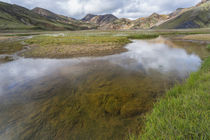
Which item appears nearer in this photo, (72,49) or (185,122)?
(185,122)

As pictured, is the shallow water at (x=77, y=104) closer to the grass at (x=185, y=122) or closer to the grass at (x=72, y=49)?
the grass at (x=185, y=122)

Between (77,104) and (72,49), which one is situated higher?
(72,49)

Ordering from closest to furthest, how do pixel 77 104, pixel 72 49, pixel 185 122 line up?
pixel 185 122 < pixel 77 104 < pixel 72 49

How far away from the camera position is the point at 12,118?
5.12 m

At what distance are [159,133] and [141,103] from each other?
304cm

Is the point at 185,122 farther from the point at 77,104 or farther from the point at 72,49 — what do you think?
the point at 72,49

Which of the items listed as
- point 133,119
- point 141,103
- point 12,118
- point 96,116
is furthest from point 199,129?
point 12,118

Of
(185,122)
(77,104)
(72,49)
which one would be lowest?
(77,104)

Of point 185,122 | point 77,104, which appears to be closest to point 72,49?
point 77,104

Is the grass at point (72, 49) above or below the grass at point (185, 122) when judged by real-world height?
above

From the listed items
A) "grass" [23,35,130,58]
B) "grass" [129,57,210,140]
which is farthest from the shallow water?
"grass" [23,35,130,58]

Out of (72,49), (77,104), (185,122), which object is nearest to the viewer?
(185,122)

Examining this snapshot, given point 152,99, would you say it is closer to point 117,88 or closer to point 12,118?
point 117,88

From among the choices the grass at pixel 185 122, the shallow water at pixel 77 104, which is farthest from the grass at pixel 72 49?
the grass at pixel 185 122
